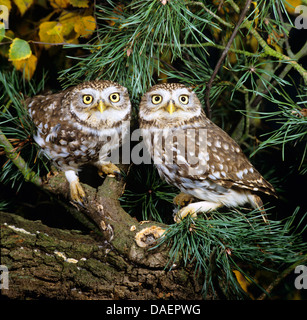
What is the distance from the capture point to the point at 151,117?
3.99ft

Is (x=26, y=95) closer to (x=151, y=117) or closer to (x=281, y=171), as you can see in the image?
(x=151, y=117)

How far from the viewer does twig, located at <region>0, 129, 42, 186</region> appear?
4.22 ft

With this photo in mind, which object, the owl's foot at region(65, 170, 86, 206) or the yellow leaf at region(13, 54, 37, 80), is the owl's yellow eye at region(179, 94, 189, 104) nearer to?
the owl's foot at region(65, 170, 86, 206)

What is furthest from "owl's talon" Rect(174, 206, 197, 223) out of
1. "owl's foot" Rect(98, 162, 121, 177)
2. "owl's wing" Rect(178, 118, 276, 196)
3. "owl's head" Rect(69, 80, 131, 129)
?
"owl's head" Rect(69, 80, 131, 129)

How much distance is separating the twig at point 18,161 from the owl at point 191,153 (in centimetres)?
44

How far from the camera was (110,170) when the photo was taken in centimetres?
138

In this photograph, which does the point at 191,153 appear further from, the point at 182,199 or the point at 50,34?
the point at 50,34

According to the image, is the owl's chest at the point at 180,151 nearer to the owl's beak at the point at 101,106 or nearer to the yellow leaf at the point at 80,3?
the owl's beak at the point at 101,106

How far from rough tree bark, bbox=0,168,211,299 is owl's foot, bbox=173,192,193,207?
23 cm

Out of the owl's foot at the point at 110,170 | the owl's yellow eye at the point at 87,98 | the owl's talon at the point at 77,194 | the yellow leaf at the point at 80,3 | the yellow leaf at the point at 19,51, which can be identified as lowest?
the owl's talon at the point at 77,194

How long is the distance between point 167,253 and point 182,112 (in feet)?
1.45

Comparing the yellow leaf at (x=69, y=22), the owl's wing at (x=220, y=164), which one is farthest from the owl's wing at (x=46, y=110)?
the owl's wing at (x=220, y=164)

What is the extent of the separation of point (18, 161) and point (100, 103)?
15.5 inches

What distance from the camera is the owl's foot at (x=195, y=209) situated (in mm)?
1218
